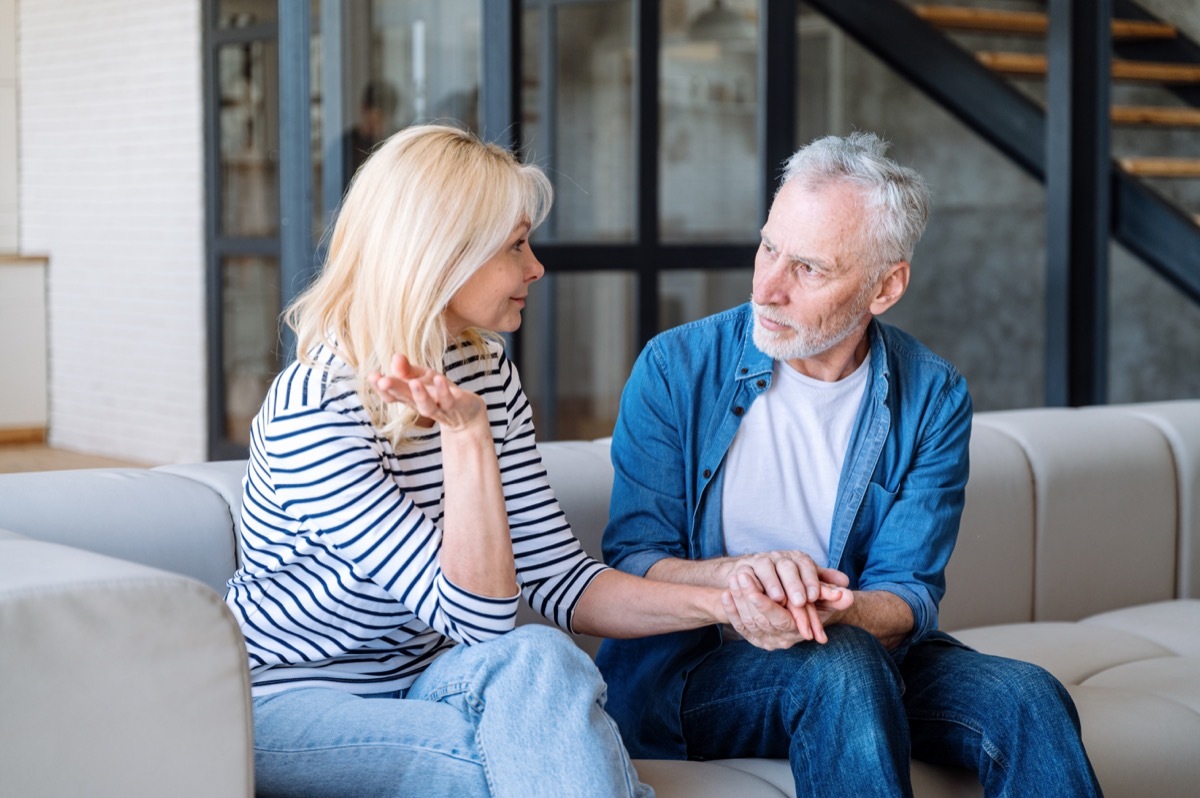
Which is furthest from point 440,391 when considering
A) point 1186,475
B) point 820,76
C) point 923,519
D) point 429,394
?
point 820,76

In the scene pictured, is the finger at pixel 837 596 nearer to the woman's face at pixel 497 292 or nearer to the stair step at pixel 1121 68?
the woman's face at pixel 497 292

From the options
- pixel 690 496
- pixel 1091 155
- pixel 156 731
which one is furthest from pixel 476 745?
pixel 1091 155

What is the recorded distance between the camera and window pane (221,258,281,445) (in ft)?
20.4

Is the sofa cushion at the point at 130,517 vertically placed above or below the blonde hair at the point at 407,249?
below

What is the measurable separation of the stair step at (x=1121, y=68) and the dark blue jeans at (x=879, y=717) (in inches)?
126

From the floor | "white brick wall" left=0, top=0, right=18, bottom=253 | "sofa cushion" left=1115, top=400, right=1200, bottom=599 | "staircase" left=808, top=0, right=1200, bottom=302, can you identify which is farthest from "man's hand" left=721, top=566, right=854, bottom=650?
"white brick wall" left=0, top=0, right=18, bottom=253

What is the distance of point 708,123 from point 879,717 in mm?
3900

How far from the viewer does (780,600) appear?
1.66 metres

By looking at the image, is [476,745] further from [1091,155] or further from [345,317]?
[1091,155]

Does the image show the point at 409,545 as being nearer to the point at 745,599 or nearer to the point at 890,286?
the point at 745,599

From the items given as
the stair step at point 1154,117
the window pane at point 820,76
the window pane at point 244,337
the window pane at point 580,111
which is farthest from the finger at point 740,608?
the window pane at point 820,76

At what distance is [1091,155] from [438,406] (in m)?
2.99

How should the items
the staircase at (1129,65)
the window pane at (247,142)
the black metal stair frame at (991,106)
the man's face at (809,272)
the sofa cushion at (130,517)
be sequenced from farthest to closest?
the window pane at (247,142) < the staircase at (1129,65) < the black metal stair frame at (991,106) < the man's face at (809,272) < the sofa cushion at (130,517)

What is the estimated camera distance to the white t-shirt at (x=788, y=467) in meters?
1.94
